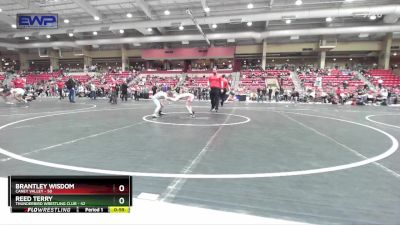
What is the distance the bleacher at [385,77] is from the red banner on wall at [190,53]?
656 inches

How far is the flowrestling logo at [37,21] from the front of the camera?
16.3 meters

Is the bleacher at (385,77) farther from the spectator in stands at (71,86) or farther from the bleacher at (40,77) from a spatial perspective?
the bleacher at (40,77)

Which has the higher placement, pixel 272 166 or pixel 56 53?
pixel 56 53

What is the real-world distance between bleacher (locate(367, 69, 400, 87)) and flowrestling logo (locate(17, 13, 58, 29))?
30.5m

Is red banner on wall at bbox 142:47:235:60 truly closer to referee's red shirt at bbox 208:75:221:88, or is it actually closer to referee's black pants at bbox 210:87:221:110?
referee's red shirt at bbox 208:75:221:88

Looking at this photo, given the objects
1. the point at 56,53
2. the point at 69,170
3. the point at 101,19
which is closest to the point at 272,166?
the point at 69,170

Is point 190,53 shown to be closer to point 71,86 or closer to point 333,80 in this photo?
point 333,80

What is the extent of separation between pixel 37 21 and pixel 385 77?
33.9m

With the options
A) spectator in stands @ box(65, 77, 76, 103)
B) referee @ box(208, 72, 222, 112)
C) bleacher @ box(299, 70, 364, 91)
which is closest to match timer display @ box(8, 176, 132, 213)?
referee @ box(208, 72, 222, 112)

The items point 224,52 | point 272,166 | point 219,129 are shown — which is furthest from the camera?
point 224,52

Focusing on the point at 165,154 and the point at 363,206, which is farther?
the point at 165,154

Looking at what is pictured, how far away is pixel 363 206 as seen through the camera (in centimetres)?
264

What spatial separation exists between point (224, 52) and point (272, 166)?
33.7 m

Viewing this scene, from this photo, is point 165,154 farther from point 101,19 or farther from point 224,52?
point 224,52
